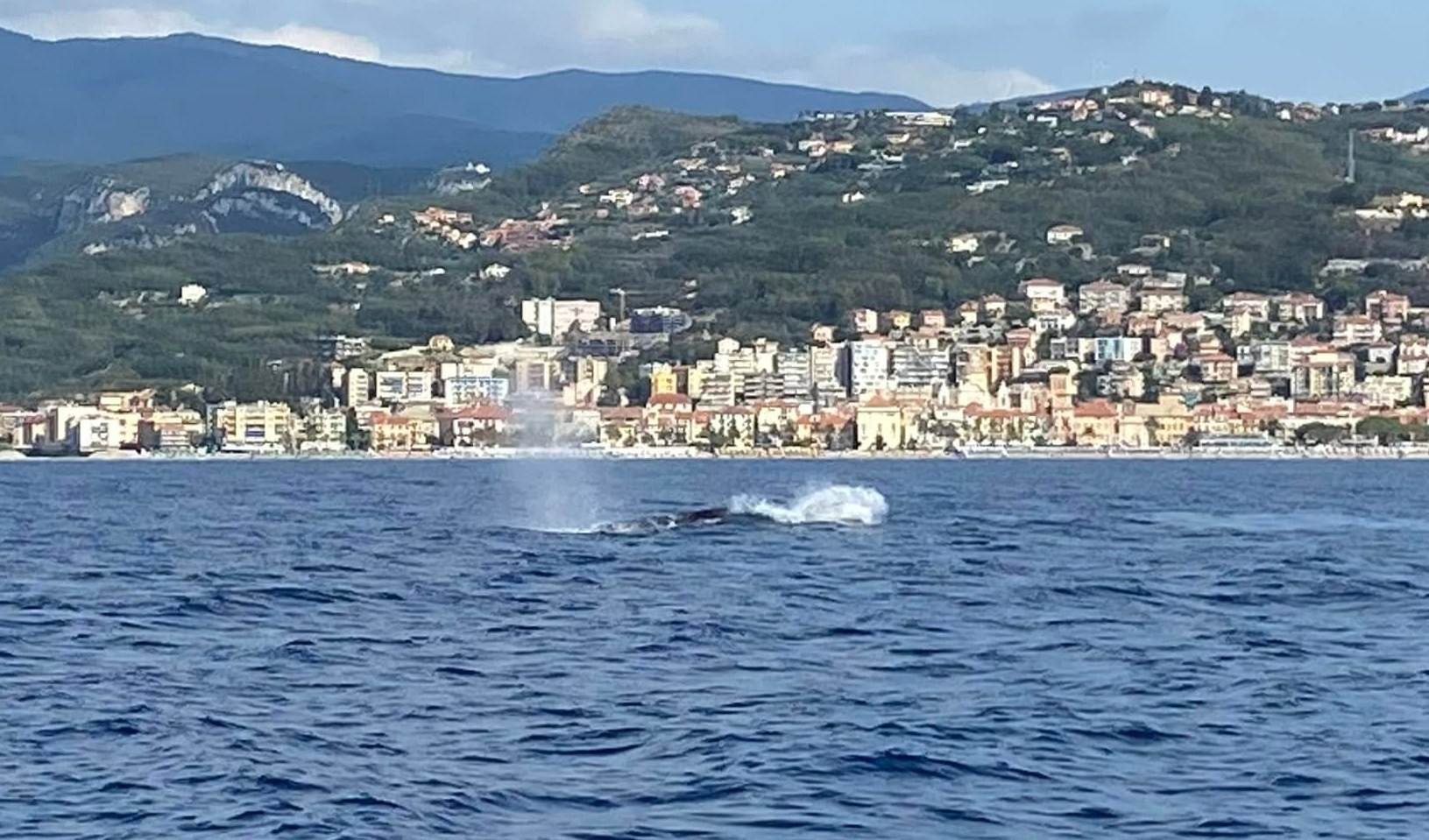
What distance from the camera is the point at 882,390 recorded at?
545 feet

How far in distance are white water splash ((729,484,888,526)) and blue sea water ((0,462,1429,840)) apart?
9.85 ft

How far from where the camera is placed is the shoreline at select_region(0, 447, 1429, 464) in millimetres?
145375

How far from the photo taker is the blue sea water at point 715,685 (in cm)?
2122

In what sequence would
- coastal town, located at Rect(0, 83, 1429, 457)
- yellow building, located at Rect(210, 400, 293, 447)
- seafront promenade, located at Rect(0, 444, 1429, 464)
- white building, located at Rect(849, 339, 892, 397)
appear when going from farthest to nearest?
white building, located at Rect(849, 339, 892, 397), yellow building, located at Rect(210, 400, 293, 447), coastal town, located at Rect(0, 83, 1429, 457), seafront promenade, located at Rect(0, 444, 1429, 464)

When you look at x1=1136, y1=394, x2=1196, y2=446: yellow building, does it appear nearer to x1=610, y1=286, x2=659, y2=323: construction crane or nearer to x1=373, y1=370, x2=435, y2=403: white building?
x1=373, y1=370, x2=435, y2=403: white building

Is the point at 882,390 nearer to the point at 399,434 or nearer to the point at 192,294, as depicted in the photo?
the point at 399,434

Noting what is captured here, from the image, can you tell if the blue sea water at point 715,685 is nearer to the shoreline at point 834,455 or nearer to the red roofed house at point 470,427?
the shoreline at point 834,455

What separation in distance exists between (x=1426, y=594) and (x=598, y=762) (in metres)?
19.0

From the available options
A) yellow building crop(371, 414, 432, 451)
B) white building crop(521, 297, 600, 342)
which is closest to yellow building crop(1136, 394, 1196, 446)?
yellow building crop(371, 414, 432, 451)

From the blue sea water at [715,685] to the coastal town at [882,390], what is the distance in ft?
313

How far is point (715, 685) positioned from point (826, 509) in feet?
111

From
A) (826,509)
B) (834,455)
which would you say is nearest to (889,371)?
(834,455)

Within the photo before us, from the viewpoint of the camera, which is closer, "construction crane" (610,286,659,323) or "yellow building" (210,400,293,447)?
"yellow building" (210,400,293,447)

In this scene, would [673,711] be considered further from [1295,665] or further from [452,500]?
[452,500]
